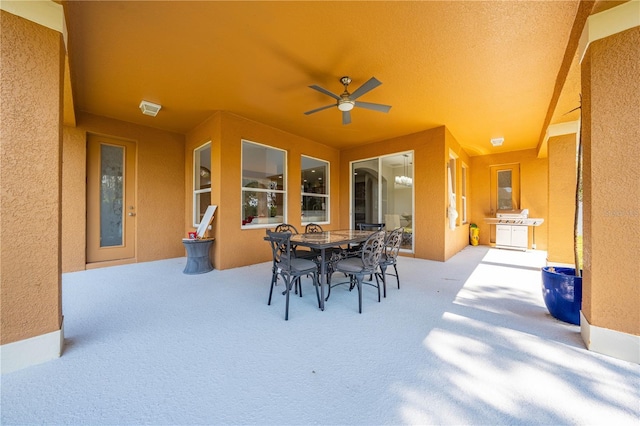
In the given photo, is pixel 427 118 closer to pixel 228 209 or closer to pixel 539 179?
pixel 228 209

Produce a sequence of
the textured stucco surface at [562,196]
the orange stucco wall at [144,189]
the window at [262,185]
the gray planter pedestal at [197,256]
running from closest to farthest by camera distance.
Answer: the gray planter pedestal at [197,256], the orange stucco wall at [144,189], the textured stucco surface at [562,196], the window at [262,185]

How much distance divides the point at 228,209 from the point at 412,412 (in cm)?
384

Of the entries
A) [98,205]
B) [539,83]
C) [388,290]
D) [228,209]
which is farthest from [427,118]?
[98,205]

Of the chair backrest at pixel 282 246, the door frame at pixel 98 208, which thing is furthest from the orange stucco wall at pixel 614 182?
the door frame at pixel 98 208

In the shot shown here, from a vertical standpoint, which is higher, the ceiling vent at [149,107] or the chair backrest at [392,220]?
the ceiling vent at [149,107]

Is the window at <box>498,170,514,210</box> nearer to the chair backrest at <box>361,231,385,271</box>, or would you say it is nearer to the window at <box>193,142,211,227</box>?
the chair backrest at <box>361,231,385,271</box>

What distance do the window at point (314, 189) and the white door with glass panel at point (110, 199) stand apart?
3407mm

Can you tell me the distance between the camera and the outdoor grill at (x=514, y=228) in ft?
20.8

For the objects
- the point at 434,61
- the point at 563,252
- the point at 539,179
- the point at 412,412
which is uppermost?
the point at 434,61

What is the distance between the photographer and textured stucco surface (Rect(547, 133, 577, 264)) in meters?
4.32

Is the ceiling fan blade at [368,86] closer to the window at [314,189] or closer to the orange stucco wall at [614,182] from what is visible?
the orange stucco wall at [614,182]

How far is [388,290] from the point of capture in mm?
3188

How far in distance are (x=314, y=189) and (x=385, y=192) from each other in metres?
1.75

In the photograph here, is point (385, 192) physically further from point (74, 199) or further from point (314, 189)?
point (74, 199)
